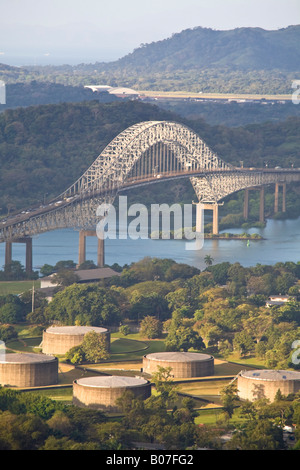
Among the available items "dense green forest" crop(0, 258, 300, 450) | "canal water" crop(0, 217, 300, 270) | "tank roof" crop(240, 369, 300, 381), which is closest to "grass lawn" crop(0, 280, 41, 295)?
"dense green forest" crop(0, 258, 300, 450)

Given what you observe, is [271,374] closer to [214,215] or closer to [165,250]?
[165,250]

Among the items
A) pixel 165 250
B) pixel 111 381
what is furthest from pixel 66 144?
pixel 111 381

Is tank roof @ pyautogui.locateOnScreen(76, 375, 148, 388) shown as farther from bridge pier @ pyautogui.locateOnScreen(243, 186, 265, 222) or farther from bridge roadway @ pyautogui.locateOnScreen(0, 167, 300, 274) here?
bridge pier @ pyautogui.locateOnScreen(243, 186, 265, 222)

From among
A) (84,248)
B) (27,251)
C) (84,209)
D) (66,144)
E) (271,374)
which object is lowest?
(271,374)

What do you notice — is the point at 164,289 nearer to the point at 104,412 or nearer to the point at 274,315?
the point at 274,315

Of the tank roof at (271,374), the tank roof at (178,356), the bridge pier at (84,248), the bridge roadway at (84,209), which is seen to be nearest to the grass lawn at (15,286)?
the bridge roadway at (84,209)

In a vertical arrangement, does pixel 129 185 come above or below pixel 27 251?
above

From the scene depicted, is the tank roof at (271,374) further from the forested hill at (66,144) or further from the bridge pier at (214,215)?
the forested hill at (66,144)
